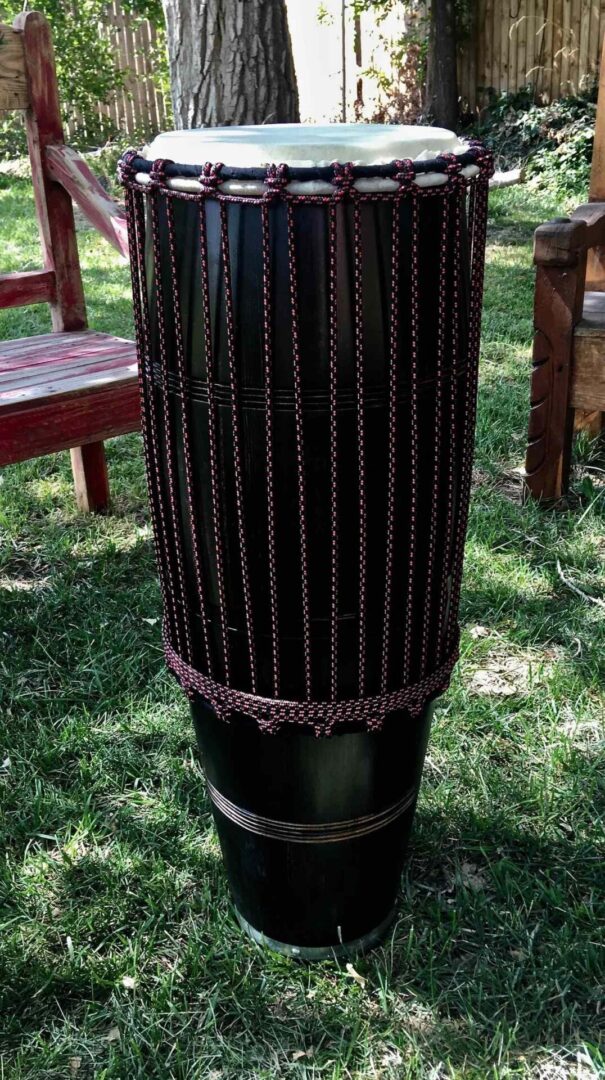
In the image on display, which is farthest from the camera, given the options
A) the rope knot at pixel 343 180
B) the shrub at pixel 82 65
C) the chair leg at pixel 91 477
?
the shrub at pixel 82 65

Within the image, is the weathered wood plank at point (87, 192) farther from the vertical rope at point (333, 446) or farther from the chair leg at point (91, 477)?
the vertical rope at point (333, 446)

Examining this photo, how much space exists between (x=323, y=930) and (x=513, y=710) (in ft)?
2.70

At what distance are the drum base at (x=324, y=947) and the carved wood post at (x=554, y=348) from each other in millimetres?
1848

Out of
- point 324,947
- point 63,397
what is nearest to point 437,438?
point 324,947

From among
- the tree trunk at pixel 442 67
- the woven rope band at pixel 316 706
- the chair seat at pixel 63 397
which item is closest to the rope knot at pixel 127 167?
the woven rope band at pixel 316 706

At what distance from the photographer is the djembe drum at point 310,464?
4.28 ft

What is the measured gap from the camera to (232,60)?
332 cm

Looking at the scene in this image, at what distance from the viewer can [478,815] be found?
204cm

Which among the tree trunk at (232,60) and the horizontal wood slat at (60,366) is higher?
the tree trunk at (232,60)

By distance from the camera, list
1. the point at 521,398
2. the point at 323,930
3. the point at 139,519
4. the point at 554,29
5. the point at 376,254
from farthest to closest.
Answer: the point at 554,29
the point at 521,398
the point at 139,519
the point at 323,930
the point at 376,254

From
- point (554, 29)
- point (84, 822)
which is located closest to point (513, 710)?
point (84, 822)

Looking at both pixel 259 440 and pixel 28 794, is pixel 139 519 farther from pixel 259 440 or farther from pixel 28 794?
pixel 259 440

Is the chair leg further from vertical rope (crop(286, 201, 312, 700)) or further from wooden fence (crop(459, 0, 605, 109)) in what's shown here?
wooden fence (crop(459, 0, 605, 109))

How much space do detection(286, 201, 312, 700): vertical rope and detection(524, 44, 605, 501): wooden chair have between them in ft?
6.26
